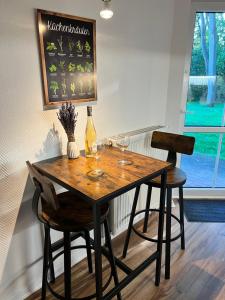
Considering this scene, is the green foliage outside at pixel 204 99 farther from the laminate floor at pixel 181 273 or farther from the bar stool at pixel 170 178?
the laminate floor at pixel 181 273

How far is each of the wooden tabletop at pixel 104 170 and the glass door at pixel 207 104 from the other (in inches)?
55.9

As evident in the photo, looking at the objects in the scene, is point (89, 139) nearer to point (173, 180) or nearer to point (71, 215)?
point (71, 215)

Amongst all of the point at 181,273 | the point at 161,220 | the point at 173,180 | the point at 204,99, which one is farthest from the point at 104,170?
the point at 204,99

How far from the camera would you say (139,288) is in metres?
1.81

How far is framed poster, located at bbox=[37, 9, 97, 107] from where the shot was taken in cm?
148

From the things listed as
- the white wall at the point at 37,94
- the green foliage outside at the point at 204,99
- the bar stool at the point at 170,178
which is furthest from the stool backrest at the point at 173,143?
the green foliage outside at the point at 204,99

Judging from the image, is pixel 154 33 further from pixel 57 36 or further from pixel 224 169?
pixel 224 169

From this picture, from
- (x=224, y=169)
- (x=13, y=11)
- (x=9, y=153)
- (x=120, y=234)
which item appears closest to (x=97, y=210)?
(x=9, y=153)

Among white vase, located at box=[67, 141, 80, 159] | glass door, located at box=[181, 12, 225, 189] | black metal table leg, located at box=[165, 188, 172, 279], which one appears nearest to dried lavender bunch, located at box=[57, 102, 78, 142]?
white vase, located at box=[67, 141, 80, 159]

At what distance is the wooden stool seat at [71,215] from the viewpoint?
1.30 m

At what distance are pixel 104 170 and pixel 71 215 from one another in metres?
0.33

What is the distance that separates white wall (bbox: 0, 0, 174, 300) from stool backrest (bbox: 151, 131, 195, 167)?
0.89 feet

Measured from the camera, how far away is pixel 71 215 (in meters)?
1.40

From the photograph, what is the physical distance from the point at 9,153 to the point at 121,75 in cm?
112
